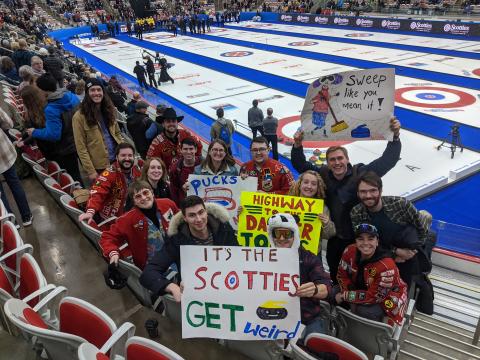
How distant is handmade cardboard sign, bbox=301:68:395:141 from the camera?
4598 millimetres

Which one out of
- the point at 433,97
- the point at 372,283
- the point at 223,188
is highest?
the point at 223,188

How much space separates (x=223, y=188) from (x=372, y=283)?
177cm

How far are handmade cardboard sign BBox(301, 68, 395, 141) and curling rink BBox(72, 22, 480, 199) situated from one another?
3601 mm

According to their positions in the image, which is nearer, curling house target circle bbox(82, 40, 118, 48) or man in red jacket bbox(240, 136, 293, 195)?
man in red jacket bbox(240, 136, 293, 195)

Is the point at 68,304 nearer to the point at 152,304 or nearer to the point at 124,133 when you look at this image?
the point at 152,304

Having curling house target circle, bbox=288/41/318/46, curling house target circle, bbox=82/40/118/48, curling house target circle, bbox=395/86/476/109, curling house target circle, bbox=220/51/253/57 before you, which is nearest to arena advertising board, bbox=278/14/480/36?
curling house target circle, bbox=288/41/318/46

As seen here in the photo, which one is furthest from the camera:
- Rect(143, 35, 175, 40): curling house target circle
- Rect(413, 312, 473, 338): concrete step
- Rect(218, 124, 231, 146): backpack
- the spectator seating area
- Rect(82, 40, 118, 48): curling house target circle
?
Rect(143, 35, 175, 40): curling house target circle

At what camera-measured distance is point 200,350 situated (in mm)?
2811

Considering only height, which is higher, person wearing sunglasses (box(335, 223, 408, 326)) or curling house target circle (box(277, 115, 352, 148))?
person wearing sunglasses (box(335, 223, 408, 326))

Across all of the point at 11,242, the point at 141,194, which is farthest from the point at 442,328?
the point at 11,242

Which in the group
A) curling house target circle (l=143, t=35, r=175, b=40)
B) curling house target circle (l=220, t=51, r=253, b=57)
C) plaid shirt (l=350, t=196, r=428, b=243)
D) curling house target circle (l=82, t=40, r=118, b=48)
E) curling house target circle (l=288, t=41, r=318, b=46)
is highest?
curling house target circle (l=143, t=35, r=175, b=40)

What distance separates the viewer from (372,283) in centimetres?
281

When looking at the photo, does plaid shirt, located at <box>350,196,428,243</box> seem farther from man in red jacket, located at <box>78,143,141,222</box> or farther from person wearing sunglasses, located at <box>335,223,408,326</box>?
man in red jacket, located at <box>78,143,141,222</box>

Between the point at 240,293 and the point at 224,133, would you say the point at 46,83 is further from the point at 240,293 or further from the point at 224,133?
the point at 240,293
